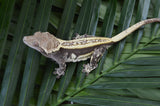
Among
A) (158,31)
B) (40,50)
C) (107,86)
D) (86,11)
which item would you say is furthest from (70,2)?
(158,31)

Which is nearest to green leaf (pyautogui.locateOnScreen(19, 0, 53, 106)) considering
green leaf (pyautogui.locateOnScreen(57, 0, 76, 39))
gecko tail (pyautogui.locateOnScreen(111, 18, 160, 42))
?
green leaf (pyautogui.locateOnScreen(57, 0, 76, 39))

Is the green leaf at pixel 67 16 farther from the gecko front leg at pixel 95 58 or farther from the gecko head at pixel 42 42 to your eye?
the gecko front leg at pixel 95 58

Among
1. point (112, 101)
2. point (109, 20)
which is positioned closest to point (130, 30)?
point (109, 20)

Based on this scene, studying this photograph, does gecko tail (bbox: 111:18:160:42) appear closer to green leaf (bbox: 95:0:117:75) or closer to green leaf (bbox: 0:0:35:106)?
green leaf (bbox: 95:0:117:75)

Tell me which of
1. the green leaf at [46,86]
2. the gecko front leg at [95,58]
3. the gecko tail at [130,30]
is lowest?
the green leaf at [46,86]

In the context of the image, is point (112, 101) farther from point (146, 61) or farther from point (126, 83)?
point (146, 61)

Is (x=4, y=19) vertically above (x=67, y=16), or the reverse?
(x=67, y=16)

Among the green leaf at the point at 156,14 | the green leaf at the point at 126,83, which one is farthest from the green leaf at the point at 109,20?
the green leaf at the point at 156,14
